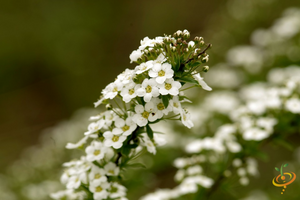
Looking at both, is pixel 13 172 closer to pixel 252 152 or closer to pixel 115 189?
pixel 115 189

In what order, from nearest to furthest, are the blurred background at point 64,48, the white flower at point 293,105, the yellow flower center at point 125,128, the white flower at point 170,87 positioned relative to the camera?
the white flower at point 170,87, the yellow flower center at point 125,128, the white flower at point 293,105, the blurred background at point 64,48

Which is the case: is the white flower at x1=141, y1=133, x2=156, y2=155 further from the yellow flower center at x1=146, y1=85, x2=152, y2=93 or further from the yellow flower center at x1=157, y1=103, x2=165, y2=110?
the yellow flower center at x1=146, y1=85, x2=152, y2=93

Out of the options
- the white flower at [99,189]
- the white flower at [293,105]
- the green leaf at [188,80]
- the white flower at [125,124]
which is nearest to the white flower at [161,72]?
the green leaf at [188,80]

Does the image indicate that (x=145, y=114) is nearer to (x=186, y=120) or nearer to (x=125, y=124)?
(x=125, y=124)

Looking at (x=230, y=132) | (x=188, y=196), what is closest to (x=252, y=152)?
(x=230, y=132)

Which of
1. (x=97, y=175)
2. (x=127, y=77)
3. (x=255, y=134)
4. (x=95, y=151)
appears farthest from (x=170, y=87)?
(x=255, y=134)

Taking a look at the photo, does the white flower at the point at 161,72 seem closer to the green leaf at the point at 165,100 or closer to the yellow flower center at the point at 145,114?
the green leaf at the point at 165,100

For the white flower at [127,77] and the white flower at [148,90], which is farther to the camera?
the white flower at [127,77]

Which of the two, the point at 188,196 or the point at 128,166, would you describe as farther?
the point at 188,196
